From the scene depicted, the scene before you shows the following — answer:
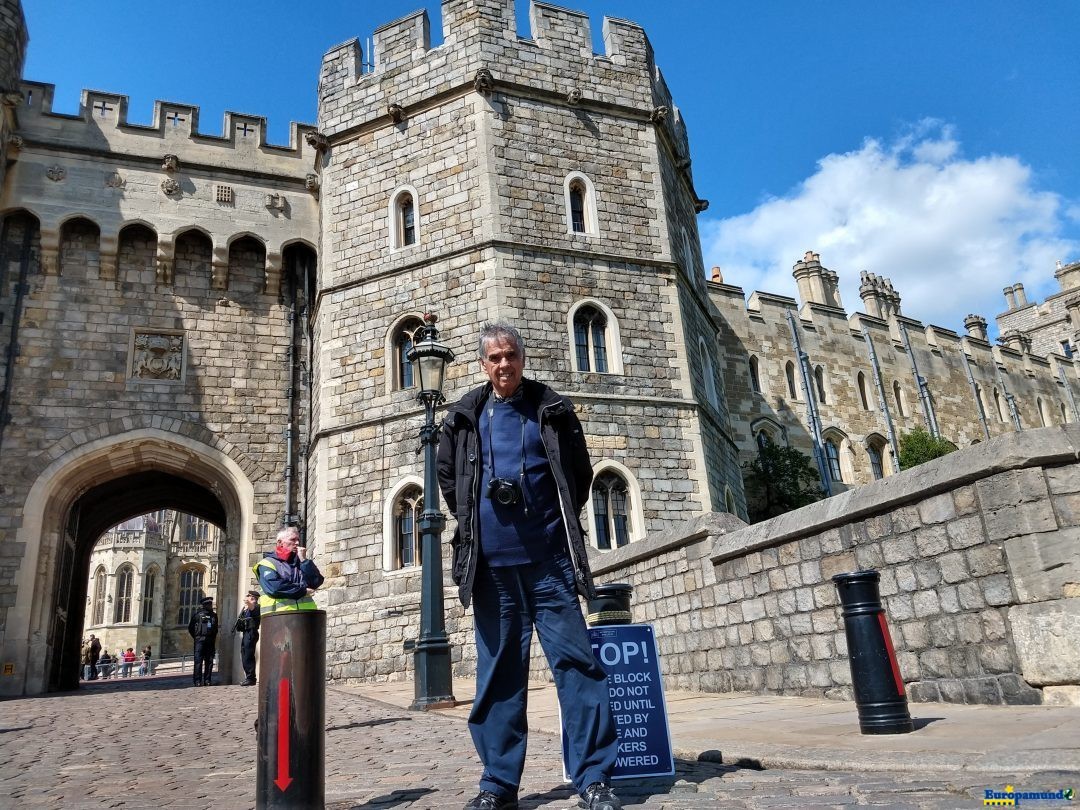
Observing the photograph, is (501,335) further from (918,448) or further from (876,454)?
(918,448)

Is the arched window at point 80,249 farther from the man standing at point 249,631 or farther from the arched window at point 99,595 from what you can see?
the arched window at point 99,595

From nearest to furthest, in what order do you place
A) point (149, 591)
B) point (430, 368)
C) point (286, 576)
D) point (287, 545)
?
point (286, 576)
point (287, 545)
point (430, 368)
point (149, 591)

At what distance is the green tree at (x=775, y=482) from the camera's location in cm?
1886

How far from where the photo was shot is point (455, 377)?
12.2 meters

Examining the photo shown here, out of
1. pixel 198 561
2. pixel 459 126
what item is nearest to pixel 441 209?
pixel 459 126

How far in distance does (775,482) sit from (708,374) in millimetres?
5434

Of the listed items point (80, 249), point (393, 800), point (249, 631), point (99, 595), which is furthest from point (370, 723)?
point (99, 595)

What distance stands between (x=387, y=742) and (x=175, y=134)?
13.6 meters

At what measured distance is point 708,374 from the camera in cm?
1449

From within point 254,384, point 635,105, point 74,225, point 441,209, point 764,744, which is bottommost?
point 764,744

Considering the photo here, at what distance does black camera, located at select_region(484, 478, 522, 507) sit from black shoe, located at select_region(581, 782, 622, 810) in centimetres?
100

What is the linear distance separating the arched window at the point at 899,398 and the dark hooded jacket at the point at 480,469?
76.1 ft

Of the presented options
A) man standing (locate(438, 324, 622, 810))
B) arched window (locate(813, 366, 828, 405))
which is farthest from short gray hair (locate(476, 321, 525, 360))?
arched window (locate(813, 366, 828, 405))

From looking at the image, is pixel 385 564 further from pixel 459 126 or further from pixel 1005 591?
pixel 1005 591
